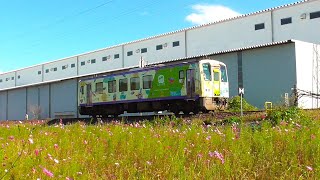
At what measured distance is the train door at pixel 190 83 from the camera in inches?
707

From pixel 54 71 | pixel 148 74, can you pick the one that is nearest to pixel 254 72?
pixel 148 74

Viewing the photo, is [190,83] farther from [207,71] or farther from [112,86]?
[112,86]

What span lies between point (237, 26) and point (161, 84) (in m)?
21.9

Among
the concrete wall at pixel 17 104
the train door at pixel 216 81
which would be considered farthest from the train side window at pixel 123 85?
the concrete wall at pixel 17 104

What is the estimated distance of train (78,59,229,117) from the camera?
1808 cm

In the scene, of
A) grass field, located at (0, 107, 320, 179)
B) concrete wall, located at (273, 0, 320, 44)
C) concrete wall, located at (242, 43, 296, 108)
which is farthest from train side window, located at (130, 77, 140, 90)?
concrete wall, located at (273, 0, 320, 44)

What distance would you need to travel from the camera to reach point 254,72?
88.3 feet

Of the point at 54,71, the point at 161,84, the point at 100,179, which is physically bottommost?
the point at 100,179

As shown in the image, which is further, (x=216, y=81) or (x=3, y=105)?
(x=3, y=105)

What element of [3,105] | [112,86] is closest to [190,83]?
[112,86]

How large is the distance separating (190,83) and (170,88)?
3.78 ft

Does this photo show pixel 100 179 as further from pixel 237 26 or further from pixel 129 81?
pixel 237 26

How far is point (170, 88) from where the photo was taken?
18828 mm

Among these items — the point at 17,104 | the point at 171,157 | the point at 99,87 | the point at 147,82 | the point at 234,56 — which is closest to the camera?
the point at 171,157
